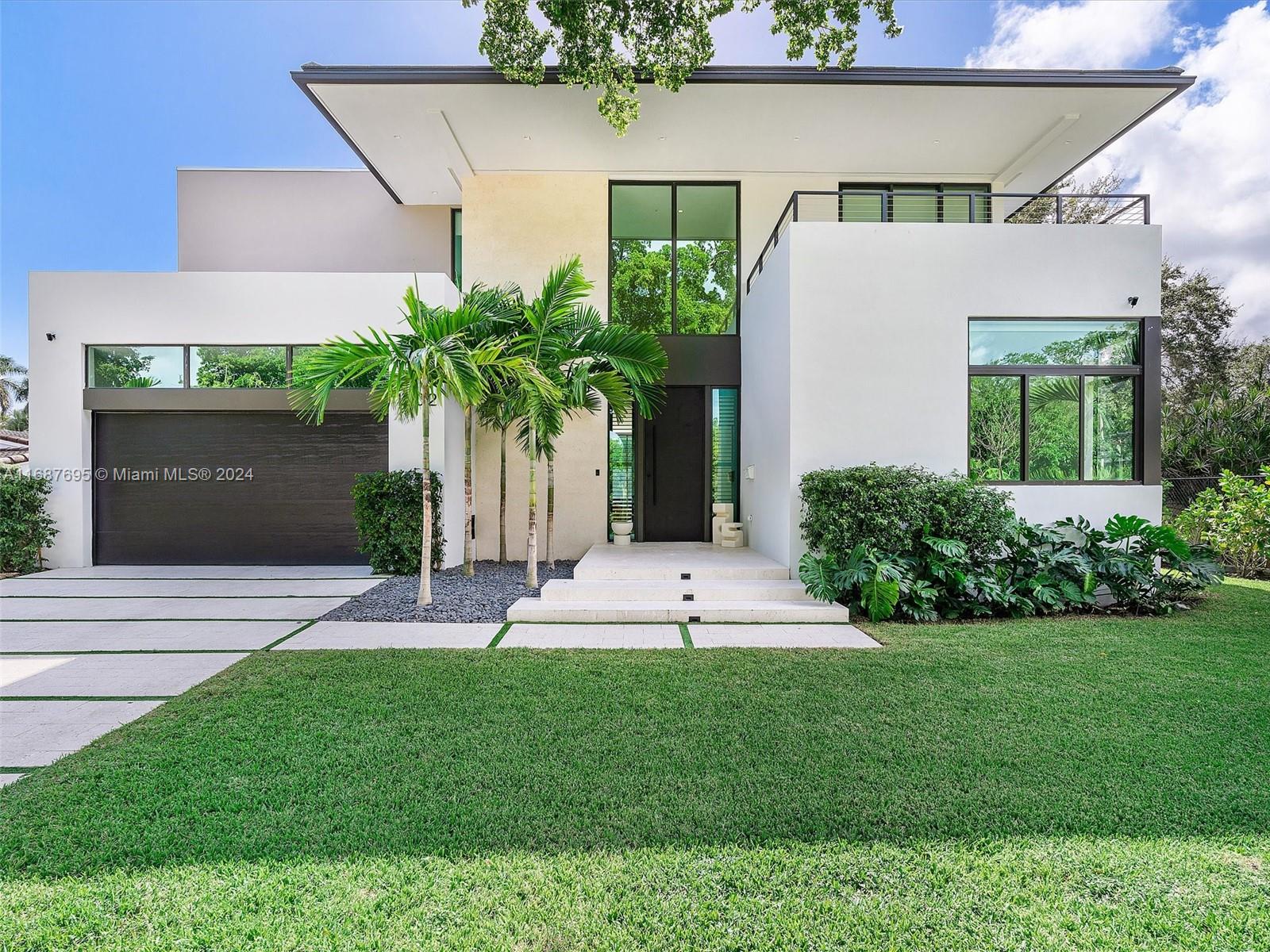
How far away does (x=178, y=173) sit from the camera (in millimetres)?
10305

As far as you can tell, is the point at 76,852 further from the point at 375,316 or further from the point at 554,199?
the point at 554,199

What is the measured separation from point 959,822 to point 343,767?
2679 millimetres

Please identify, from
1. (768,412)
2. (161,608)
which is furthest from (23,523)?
(768,412)

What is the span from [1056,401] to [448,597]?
6.91 metres

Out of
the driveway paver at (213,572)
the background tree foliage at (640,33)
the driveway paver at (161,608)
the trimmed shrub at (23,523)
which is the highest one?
the background tree foliage at (640,33)

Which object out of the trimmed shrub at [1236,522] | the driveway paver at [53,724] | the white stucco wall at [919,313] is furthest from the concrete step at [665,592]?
the trimmed shrub at [1236,522]

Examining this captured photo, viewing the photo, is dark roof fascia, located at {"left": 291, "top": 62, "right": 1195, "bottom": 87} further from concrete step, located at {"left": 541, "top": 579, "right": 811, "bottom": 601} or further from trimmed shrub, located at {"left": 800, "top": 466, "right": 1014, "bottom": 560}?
concrete step, located at {"left": 541, "top": 579, "right": 811, "bottom": 601}

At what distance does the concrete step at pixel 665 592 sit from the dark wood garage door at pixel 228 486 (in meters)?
3.82

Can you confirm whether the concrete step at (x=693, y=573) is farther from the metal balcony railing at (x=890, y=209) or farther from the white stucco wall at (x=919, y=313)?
the metal balcony railing at (x=890, y=209)

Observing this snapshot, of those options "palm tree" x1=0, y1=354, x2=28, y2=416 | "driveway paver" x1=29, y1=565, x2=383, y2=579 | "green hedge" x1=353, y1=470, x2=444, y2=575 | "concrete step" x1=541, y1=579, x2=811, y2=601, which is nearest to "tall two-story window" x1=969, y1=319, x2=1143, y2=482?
"concrete step" x1=541, y1=579, x2=811, y2=601

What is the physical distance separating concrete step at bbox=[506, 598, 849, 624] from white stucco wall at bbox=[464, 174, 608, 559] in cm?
324

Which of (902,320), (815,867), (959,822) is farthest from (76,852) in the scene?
(902,320)

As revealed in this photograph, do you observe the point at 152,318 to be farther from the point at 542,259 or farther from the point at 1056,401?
the point at 1056,401

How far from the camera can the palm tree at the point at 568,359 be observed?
20.4 ft
